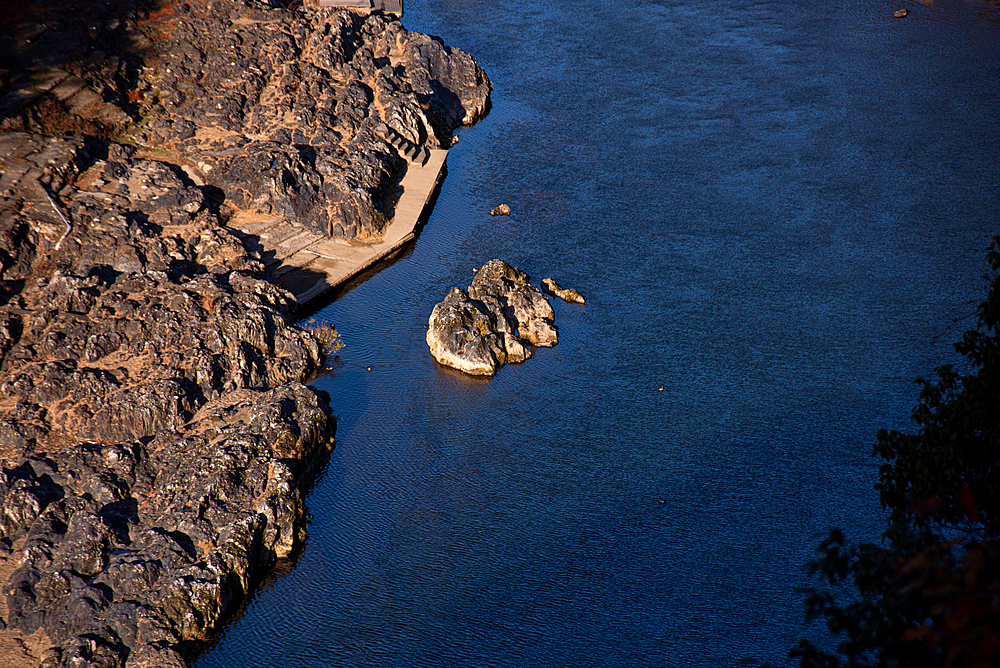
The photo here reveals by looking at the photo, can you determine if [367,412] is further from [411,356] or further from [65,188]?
[65,188]

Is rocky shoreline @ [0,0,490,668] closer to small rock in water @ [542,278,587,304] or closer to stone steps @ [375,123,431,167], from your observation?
stone steps @ [375,123,431,167]

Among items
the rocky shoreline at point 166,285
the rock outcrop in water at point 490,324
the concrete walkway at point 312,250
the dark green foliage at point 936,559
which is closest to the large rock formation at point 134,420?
the rocky shoreline at point 166,285

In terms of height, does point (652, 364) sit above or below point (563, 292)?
below

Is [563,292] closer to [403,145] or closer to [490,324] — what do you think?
[490,324]

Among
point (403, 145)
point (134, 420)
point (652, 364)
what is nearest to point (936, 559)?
point (652, 364)

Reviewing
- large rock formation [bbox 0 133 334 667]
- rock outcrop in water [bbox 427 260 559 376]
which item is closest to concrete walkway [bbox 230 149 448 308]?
large rock formation [bbox 0 133 334 667]

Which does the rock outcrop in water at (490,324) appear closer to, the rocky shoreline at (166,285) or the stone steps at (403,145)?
the rocky shoreline at (166,285)
